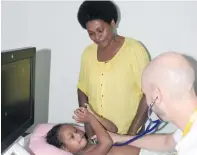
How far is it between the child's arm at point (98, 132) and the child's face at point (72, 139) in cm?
9

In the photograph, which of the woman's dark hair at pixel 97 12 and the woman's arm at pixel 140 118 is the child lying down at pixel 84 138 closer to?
the woman's arm at pixel 140 118

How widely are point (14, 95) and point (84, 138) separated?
23.5 inches

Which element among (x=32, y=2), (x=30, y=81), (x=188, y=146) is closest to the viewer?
(x=188, y=146)

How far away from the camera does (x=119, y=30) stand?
1.89 m

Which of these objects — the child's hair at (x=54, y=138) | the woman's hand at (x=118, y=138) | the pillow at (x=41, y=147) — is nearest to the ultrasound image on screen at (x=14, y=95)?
the pillow at (x=41, y=147)

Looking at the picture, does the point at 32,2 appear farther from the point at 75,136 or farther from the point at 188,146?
the point at 188,146

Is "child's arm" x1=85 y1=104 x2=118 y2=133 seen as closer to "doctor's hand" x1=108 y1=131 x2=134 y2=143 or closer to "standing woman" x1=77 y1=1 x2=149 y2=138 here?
"standing woman" x1=77 y1=1 x2=149 y2=138

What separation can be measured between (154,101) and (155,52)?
821 mm

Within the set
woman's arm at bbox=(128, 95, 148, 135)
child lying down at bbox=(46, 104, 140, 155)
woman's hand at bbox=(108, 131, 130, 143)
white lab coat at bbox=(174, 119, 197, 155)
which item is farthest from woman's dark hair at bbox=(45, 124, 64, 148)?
white lab coat at bbox=(174, 119, 197, 155)

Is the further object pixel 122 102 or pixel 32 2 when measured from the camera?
pixel 32 2

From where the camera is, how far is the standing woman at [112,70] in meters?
1.59

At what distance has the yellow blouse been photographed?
1.64 m

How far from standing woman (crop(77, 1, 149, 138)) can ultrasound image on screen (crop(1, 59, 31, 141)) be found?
46 centimetres

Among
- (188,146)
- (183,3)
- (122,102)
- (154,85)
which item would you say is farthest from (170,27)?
(188,146)
